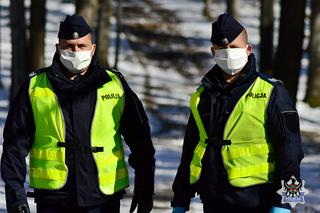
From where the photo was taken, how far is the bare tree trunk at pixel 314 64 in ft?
73.8

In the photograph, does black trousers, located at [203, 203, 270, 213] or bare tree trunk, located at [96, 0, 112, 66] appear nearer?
black trousers, located at [203, 203, 270, 213]

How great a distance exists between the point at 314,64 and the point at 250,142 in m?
18.1

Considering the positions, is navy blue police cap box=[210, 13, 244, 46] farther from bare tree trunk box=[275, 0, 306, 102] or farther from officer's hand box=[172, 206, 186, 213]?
bare tree trunk box=[275, 0, 306, 102]

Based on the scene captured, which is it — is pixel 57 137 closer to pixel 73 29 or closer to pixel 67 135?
pixel 67 135

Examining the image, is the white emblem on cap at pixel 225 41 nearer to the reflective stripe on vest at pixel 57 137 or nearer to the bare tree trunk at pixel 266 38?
the reflective stripe on vest at pixel 57 137

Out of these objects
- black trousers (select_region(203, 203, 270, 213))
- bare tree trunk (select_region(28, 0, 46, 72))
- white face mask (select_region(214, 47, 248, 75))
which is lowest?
bare tree trunk (select_region(28, 0, 46, 72))

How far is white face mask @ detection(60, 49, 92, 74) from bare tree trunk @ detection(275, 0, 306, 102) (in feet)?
38.4

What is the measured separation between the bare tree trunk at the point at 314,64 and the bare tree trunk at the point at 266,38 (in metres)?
1.08

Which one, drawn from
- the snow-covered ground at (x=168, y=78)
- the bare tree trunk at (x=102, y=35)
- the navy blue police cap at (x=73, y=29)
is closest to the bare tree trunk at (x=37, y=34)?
the snow-covered ground at (x=168, y=78)

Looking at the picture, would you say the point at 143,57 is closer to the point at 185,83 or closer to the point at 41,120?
the point at 185,83

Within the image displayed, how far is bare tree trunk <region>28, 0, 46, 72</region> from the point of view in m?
21.2

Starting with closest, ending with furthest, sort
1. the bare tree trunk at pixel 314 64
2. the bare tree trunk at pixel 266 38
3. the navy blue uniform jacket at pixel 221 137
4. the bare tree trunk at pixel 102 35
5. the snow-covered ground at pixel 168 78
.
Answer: the navy blue uniform jacket at pixel 221 137 → the snow-covered ground at pixel 168 78 → the bare tree trunk at pixel 314 64 → the bare tree trunk at pixel 266 38 → the bare tree trunk at pixel 102 35

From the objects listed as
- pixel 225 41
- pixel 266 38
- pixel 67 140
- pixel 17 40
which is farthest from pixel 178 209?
pixel 266 38

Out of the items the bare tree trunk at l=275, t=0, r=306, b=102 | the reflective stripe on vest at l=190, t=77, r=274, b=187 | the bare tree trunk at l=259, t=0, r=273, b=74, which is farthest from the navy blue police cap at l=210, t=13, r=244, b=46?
the bare tree trunk at l=259, t=0, r=273, b=74
